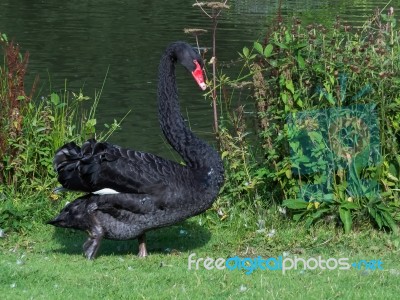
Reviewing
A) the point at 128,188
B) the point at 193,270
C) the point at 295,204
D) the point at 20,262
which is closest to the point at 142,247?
the point at 128,188

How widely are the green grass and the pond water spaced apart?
367cm

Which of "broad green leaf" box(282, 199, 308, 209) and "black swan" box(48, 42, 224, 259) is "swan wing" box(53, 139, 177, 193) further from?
"broad green leaf" box(282, 199, 308, 209)

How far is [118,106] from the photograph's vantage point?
1427cm

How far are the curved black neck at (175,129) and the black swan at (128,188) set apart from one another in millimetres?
12

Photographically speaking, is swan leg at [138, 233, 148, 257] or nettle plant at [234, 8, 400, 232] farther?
nettle plant at [234, 8, 400, 232]

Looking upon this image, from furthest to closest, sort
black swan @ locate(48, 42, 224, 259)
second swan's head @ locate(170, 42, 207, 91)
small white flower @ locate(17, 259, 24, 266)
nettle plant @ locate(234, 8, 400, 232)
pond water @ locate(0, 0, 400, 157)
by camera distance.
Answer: pond water @ locate(0, 0, 400, 157)
nettle plant @ locate(234, 8, 400, 232)
second swan's head @ locate(170, 42, 207, 91)
black swan @ locate(48, 42, 224, 259)
small white flower @ locate(17, 259, 24, 266)

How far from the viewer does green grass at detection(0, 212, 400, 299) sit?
20.3ft

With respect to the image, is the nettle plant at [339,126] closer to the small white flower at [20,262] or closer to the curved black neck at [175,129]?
the curved black neck at [175,129]

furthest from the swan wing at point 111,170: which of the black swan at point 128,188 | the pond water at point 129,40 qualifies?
the pond water at point 129,40

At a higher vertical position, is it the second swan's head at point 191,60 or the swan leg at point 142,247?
the second swan's head at point 191,60

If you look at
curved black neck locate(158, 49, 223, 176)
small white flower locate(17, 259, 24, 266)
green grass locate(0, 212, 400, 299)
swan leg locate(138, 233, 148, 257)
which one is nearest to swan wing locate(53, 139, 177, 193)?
curved black neck locate(158, 49, 223, 176)

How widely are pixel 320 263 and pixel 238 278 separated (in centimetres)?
96

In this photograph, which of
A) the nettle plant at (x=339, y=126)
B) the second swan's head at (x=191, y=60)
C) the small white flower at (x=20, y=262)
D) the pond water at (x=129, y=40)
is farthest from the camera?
the pond water at (x=129, y=40)

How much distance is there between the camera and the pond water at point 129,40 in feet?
45.8
